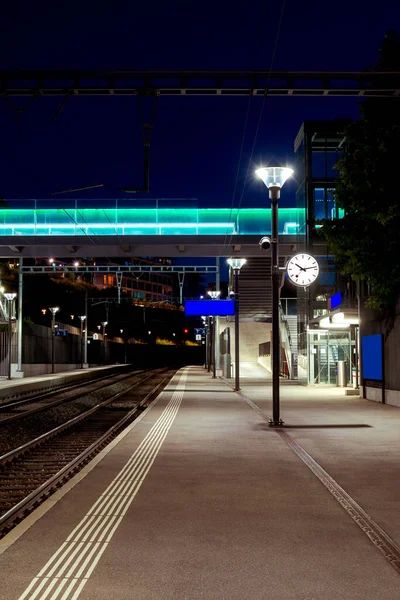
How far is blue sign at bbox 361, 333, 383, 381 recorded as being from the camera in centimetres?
2334

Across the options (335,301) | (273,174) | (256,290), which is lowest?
(335,301)

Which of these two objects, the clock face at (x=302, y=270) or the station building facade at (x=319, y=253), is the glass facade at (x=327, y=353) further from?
the clock face at (x=302, y=270)

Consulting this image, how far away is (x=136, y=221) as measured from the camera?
1547 inches

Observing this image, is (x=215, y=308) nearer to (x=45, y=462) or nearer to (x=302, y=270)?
(x=302, y=270)

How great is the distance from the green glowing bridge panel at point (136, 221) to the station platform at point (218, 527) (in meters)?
26.4

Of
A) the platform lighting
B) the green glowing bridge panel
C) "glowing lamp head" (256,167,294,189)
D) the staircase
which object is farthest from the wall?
the staircase

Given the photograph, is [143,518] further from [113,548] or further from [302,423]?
[302,423]

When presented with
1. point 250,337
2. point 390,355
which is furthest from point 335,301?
point 250,337

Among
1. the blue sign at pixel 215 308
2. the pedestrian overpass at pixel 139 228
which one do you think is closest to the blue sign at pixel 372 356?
the pedestrian overpass at pixel 139 228

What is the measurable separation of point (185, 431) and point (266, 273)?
4341 cm

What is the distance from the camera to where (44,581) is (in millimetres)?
5137

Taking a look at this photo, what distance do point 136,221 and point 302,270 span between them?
20.4 m

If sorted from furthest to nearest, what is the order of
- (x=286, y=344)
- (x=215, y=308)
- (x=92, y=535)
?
(x=286, y=344)
(x=215, y=308)
(x=92, y=535)

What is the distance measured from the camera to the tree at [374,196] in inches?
822
